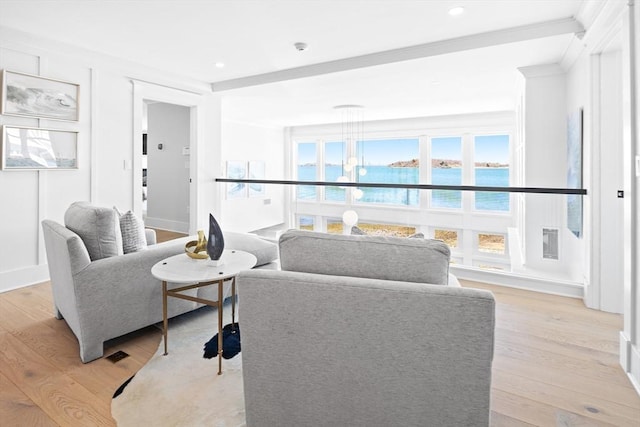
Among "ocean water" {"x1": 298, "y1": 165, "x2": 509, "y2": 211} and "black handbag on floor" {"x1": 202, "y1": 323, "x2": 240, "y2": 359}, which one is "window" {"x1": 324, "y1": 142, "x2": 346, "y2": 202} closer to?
"ocean water" {"x1": 298, "y1": 165, "x2": 509, "y2": 211}

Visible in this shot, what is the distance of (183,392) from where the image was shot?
1807mm

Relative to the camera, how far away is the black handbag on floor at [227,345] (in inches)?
85.9

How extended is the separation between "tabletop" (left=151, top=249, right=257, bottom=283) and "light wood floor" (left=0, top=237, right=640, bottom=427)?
1.80 feet

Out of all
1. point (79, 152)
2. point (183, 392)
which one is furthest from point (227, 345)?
point (79, 152)

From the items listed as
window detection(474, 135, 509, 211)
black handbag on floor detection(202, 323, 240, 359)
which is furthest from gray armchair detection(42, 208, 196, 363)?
window detection(474, 135, 509, 211)

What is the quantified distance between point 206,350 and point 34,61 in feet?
10.9

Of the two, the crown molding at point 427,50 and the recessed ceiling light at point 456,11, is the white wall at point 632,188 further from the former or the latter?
the crown molding at point 427,50

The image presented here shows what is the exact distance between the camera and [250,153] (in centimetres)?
844

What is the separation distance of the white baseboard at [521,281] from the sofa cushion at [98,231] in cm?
312

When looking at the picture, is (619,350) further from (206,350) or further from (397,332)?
(206,350)

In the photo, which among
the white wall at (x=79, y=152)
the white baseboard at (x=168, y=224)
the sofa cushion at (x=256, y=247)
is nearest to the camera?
the sofa cushion at (x=256, y=247)

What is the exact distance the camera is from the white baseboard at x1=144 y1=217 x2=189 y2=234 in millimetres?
6416

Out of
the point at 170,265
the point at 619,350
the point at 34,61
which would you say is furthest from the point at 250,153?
the point at 619,350

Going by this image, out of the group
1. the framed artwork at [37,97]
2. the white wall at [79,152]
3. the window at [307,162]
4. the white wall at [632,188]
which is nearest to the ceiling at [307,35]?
the white wall at [79,152]
